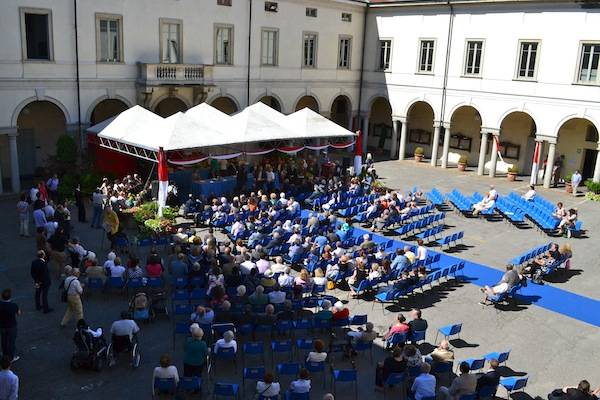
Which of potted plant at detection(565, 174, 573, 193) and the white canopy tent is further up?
the white canopy tent

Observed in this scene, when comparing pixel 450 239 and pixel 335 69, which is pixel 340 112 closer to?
pixel 335 69

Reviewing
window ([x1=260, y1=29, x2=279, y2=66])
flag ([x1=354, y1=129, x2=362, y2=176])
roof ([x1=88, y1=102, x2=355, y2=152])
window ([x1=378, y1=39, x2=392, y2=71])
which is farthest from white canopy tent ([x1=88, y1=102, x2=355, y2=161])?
window ([x1=378, y1=39, x2=392, y2=71])

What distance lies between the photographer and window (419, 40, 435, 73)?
35.2 m

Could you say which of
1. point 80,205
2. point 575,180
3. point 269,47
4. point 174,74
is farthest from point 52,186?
point 575,180

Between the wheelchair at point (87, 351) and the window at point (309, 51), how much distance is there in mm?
26243

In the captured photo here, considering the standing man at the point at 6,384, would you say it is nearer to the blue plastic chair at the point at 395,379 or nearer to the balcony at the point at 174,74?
the blue plastic chair at the point at 395,379

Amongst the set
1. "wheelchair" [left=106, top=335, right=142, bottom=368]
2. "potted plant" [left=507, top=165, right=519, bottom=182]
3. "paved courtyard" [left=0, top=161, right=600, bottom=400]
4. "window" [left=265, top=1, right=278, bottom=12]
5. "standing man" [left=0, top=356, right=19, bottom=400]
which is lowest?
"paved courtyard" [left=0, top=161, right=600, bottom=400]

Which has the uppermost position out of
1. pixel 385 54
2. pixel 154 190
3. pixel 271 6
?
pixel 271 6

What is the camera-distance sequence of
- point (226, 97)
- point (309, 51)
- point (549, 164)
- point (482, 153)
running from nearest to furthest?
1. point (549, 164)
2. point (226, 97)
3. point (482, 153)
4. point (309, 51)

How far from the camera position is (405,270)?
648 inches

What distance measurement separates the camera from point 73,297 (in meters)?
12.9

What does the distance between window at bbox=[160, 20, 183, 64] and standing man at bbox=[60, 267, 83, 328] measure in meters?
17.7

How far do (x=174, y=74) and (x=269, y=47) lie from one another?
6.99 m

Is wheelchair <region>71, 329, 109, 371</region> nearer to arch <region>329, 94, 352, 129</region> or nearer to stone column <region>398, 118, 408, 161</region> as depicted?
stone column <region>398, 118, 408, 161</region>
